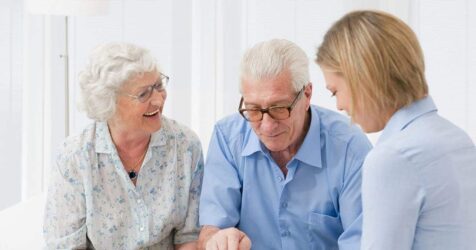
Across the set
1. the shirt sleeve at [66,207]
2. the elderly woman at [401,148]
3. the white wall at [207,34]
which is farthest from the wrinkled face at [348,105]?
the white wall at [207,34]

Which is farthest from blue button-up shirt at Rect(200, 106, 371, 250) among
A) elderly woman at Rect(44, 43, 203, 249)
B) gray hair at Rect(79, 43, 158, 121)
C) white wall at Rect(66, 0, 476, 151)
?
white wall at Rect(66, 0, 476, 151)

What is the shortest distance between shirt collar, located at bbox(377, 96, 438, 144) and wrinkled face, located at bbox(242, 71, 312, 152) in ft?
2.02

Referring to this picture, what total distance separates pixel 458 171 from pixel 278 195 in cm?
92

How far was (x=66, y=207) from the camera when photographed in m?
2.38

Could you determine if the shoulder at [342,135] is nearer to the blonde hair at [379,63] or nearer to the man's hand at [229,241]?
the man's hand at [229,241]

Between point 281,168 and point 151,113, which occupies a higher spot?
point 151,113

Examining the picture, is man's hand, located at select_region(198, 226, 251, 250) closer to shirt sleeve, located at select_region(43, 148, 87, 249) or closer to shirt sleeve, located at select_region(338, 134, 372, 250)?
shirt sleeve, located at select_region(338, 134, 372, 250)

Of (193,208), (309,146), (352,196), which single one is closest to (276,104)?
(309,146)

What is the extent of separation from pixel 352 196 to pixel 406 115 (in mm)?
732

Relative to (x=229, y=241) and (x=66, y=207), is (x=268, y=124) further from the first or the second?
(x=66, y=207)

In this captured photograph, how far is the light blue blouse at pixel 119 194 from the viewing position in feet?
7.80

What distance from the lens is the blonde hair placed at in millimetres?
1540

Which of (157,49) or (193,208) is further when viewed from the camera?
(157,49)

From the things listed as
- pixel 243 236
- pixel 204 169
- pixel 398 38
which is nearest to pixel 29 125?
pixel 204 169
